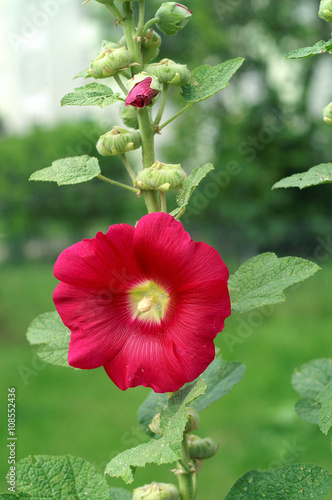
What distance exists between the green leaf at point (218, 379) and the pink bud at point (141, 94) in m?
0.37

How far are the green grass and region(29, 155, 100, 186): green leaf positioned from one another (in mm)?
1223

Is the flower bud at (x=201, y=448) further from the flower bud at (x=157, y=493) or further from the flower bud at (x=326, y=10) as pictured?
the flower bud at (x=326, y=10)

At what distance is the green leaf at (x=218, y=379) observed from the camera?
2.60 feet

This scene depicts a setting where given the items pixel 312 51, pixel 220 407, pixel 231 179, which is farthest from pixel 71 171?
pixel 231 179

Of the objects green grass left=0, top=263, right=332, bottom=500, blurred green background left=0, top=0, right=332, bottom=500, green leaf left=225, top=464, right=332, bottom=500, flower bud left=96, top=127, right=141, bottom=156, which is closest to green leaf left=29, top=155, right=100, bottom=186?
flower bud left=96, top=127, right=141, bottom=156

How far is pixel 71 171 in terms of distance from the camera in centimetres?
73

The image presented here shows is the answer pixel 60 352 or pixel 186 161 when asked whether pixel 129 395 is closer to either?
pixel 60 352

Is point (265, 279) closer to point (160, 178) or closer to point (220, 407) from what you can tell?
point (160, 178)

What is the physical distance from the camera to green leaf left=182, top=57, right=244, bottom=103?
697mm

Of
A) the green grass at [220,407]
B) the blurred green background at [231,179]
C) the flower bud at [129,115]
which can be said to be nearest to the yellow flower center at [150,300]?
the flower bud at [129,115]

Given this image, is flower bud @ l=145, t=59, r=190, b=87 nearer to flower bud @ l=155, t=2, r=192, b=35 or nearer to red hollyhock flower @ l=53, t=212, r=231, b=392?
flower bud @ l=155, t=2, r=192, b=35

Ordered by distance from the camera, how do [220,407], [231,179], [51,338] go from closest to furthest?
[51,338]
[220,407]
[231,179]

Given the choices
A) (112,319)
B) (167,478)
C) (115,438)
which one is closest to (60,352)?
(112,319)

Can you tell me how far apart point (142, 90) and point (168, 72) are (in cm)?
7
